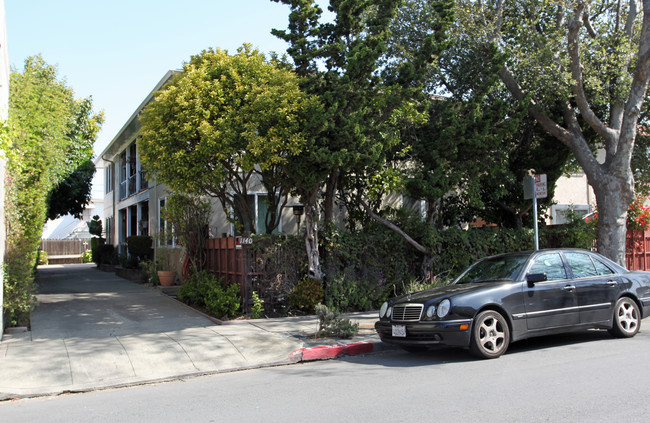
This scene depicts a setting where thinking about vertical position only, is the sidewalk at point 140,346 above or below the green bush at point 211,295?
below

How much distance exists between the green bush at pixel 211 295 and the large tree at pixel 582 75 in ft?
27.1

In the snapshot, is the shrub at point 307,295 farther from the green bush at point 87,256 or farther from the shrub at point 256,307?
the green bush at point 87,256

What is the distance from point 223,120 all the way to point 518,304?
631 cm

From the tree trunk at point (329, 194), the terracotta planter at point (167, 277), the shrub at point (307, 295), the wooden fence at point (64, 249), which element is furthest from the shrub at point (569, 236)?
the wooden fence at point (64, 249)

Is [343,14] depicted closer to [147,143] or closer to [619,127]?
[147,143]

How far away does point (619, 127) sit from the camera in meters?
13.9

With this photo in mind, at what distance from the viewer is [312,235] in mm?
11828

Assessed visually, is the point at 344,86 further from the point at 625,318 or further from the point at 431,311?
the point at 625,318

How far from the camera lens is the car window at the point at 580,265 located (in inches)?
340

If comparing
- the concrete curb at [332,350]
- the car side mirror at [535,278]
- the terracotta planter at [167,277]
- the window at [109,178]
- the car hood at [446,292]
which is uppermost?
the window at [109,178]

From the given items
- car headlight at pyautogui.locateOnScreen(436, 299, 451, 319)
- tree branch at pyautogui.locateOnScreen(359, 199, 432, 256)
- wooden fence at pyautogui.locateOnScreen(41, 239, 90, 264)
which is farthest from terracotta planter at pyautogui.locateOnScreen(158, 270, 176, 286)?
wooden fence at pyautogui.locateOnScreen(41, 239, 90, 264)

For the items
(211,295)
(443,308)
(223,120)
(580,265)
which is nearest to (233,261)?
(211,295)

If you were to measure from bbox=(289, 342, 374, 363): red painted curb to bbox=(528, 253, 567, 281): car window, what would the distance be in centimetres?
288

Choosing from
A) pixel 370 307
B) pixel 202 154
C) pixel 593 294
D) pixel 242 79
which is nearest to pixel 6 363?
pixel 202 154
